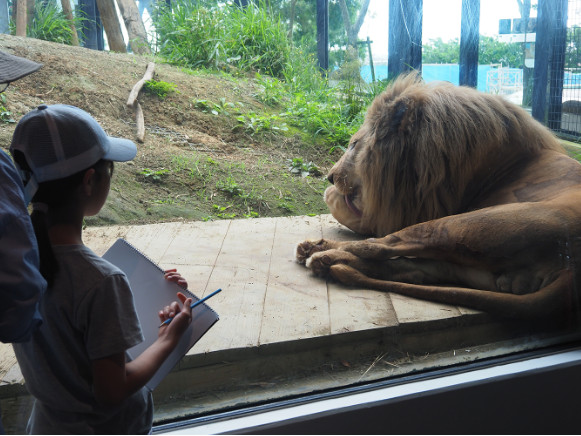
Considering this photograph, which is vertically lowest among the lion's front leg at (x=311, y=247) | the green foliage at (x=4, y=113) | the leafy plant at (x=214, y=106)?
the lion's front leg at (x=311, y=247)

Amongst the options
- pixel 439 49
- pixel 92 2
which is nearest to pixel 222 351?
pixel 92 2

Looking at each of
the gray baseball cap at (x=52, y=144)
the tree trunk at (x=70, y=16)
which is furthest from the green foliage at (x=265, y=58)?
the gray baseball cap at (x=52, y=144)

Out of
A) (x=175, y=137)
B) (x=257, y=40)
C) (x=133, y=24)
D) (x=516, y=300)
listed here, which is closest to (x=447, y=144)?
(x=516, y=300)

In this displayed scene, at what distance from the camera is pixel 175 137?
5.43 feet

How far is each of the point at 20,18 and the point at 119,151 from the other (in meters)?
0.46

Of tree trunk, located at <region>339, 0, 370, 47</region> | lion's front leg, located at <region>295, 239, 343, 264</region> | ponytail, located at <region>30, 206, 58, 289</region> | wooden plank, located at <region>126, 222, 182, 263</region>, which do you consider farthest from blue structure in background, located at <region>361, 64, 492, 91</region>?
ponytail, located at <region>30, 206, 58, 289</region>

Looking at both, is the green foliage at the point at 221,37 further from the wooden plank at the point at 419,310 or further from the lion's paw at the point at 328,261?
the wooden plank at the point at 419,310

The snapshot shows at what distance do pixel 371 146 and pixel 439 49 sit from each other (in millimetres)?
507

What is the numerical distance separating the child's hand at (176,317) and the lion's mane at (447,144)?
1321 millimetres

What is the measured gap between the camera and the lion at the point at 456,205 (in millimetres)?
1849

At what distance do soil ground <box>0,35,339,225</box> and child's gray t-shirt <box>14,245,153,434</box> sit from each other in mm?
340

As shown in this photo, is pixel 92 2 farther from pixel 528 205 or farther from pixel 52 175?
pixel 528 205

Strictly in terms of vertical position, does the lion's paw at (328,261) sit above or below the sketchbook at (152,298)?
below

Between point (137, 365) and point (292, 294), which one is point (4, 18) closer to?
point (137, 365)
